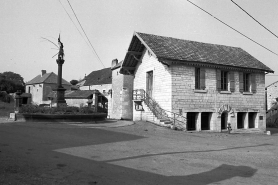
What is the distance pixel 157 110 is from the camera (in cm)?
1969

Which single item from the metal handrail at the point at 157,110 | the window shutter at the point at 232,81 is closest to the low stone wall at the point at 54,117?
the metal handrail at the point at 157,110

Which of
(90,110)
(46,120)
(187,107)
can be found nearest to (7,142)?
(46,120)

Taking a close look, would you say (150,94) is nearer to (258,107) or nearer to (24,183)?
(258,107)

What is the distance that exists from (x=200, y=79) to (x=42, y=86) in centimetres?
4402

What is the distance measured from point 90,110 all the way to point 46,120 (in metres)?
2.93

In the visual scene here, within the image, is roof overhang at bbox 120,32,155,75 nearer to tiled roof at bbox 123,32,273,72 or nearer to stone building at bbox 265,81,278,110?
tiled roof at bbox 123,32,273,72

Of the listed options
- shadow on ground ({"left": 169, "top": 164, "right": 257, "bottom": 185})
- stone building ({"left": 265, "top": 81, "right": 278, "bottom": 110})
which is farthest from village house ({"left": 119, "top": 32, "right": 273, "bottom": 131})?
stone building ({"left": 265, "top": 81, "right": 278, "bottom": 110})

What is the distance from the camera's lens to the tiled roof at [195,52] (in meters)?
18.8

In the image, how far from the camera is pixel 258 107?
2239 centimetres

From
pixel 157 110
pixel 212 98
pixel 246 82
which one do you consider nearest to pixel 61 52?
pixel 157 110

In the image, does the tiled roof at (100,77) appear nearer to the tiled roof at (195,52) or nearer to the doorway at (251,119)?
the tiled roof at (195,52)

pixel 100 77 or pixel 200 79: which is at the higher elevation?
pixel 100 77

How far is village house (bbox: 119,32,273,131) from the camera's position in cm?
1859

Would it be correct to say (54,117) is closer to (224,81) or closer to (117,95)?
(117,95)
